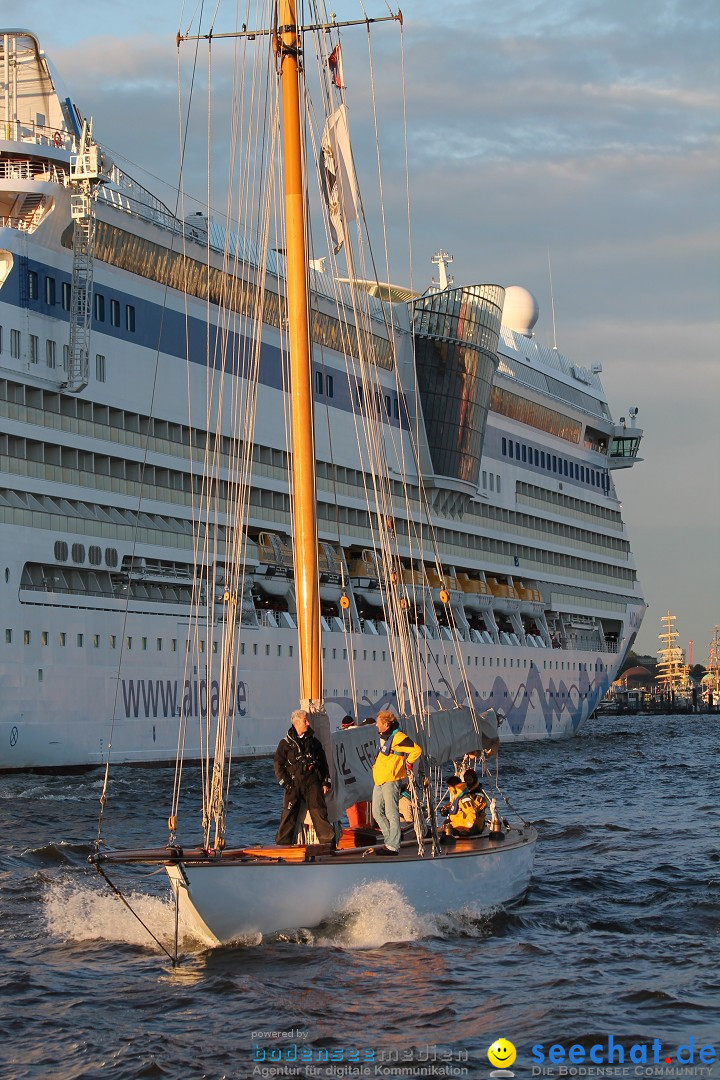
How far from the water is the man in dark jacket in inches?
48.4

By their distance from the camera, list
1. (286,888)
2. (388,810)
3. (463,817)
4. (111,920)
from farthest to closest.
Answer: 1. (463,817)
2. (111,920)
3. (388,810)
4. (286,888)

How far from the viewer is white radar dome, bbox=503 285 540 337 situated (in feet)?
263

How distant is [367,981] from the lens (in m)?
13.9

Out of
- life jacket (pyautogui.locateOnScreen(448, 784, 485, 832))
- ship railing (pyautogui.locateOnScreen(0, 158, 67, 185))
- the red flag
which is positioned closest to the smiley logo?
life jacket (pyautogui.locateOnScreen(448, 784, 485, 832))

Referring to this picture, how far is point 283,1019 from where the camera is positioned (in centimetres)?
1282

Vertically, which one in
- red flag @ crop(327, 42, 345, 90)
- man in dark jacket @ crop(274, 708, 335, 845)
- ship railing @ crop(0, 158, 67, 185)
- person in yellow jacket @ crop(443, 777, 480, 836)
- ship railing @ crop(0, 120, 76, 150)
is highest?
ship railing @ crop(0, 120, 76, 150)

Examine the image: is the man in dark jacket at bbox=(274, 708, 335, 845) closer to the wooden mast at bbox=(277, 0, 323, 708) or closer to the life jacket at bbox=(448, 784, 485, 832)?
the wooden mast at bbox=(277, 0, 323, 708)

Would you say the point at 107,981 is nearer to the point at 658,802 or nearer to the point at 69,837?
the point at 69,837

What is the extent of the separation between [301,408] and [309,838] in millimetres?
4658

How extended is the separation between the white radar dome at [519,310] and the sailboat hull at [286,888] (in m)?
66.2

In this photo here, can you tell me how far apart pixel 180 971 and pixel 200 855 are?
1.07m

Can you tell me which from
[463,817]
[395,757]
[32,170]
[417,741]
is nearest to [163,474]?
[32,170]

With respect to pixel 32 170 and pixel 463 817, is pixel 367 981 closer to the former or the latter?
pixel 463 817

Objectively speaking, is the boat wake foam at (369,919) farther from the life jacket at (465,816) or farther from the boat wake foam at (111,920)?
the life jacket at (465,816)
